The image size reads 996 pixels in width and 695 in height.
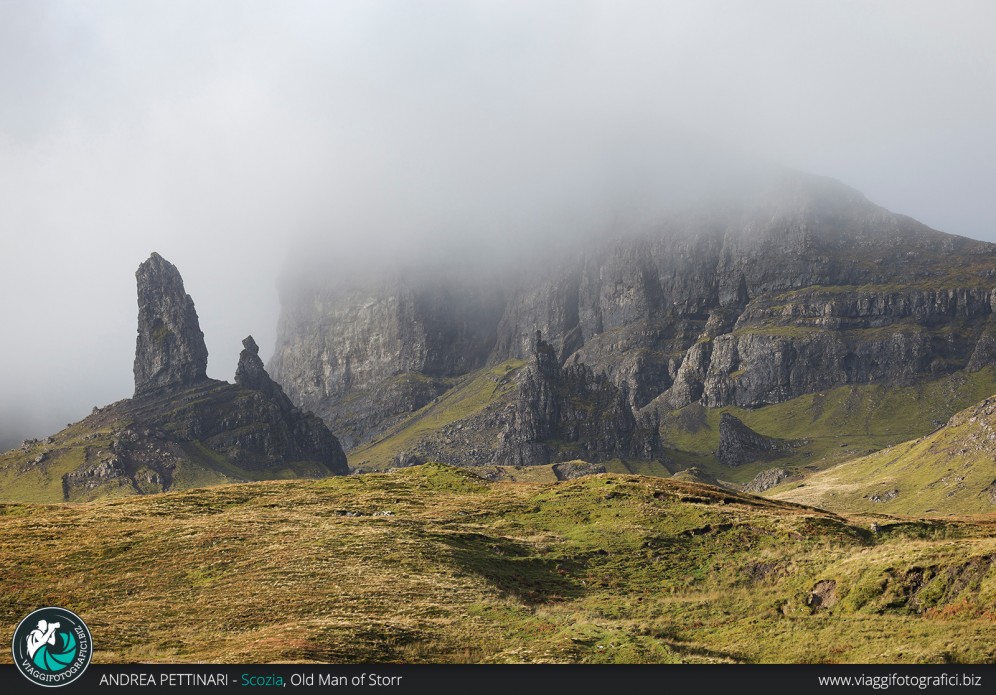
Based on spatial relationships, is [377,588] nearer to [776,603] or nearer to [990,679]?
[776,603]

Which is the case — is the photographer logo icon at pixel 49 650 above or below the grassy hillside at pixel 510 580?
above

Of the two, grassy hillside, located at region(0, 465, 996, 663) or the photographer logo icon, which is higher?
the photographer logo icon

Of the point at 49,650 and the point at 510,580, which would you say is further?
the point at 510,580

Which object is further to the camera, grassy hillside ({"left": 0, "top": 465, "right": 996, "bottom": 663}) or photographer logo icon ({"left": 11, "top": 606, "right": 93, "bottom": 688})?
grassy hillside ({"left": 0, "top": 465, "right": 996, "bottom": 663})

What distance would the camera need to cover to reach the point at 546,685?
3384 cm

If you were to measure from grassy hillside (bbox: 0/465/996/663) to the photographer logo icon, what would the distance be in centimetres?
344

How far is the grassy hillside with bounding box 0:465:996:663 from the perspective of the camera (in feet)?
137

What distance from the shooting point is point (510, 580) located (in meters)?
58.9

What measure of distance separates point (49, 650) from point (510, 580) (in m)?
31.9

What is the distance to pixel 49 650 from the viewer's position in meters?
34.9

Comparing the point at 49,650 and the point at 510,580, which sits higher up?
the point at 49,650

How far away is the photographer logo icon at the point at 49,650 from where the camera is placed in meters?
34.0

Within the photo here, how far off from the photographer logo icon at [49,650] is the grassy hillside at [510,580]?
3.44m

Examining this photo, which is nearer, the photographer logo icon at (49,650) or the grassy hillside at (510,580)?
the photographer logo icon at (49,650)
